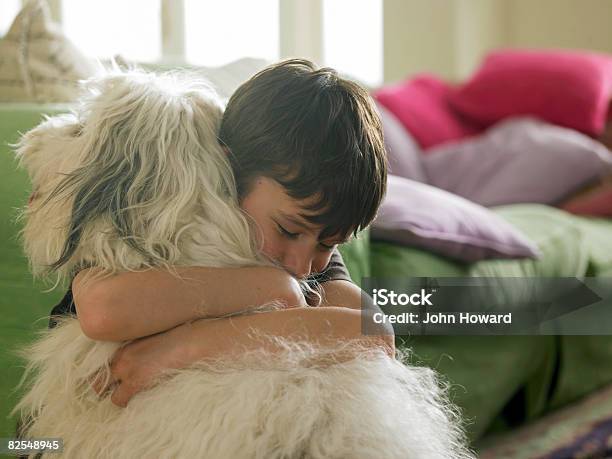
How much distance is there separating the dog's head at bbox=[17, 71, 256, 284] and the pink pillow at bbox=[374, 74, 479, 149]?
1.26m

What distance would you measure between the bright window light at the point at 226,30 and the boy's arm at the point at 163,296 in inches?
55.9

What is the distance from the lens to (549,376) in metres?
1.28

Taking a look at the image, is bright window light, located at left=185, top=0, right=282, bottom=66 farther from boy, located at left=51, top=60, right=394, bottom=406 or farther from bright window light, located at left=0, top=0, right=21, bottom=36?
boy, located at left=51, top=60, right=394, bottom=406

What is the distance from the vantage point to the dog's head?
0.64m

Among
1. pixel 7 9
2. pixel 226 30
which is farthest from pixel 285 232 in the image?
pixel 226 30

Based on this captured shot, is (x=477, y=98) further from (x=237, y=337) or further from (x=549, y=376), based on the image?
(x=237, y=337)

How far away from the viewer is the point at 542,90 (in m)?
1.91

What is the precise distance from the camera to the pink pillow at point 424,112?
1903mm

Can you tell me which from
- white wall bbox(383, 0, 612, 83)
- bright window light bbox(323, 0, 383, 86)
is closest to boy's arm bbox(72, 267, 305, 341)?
bright window light bbox(323, 0, 383, 86)

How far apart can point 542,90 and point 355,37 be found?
0.67 m

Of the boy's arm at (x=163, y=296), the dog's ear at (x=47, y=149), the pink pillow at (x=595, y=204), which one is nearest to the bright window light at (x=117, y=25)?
the pink pillow at (x=595, y=204)

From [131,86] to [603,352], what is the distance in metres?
0.93

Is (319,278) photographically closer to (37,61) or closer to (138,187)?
(138,187)

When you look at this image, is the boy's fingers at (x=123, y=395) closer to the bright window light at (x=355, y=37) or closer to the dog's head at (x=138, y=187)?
the dog's head at (x=138, y=187)
